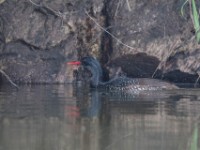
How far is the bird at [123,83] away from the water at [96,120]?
58cm

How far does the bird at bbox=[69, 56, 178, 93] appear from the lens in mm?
10078

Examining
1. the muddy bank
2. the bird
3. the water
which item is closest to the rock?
the muddy bank

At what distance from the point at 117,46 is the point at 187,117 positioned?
173 inches

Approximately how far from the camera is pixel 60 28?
36.9ft

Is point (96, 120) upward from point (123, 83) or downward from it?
downward

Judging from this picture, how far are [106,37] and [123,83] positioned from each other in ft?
4.91

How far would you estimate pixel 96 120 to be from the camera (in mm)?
6395

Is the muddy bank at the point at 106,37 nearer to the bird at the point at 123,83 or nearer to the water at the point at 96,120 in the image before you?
the bird at the point at 123,83

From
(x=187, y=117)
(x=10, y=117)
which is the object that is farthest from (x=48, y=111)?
(x=187, y=117)

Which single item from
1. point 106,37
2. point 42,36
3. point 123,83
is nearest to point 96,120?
point 123,83

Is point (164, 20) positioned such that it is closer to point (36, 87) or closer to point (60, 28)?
point (60, 28)

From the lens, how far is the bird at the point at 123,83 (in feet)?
33.1

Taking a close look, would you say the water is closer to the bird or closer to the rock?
the bird

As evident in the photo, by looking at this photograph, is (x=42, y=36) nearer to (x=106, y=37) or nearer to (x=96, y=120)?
(x=106, y=37)
